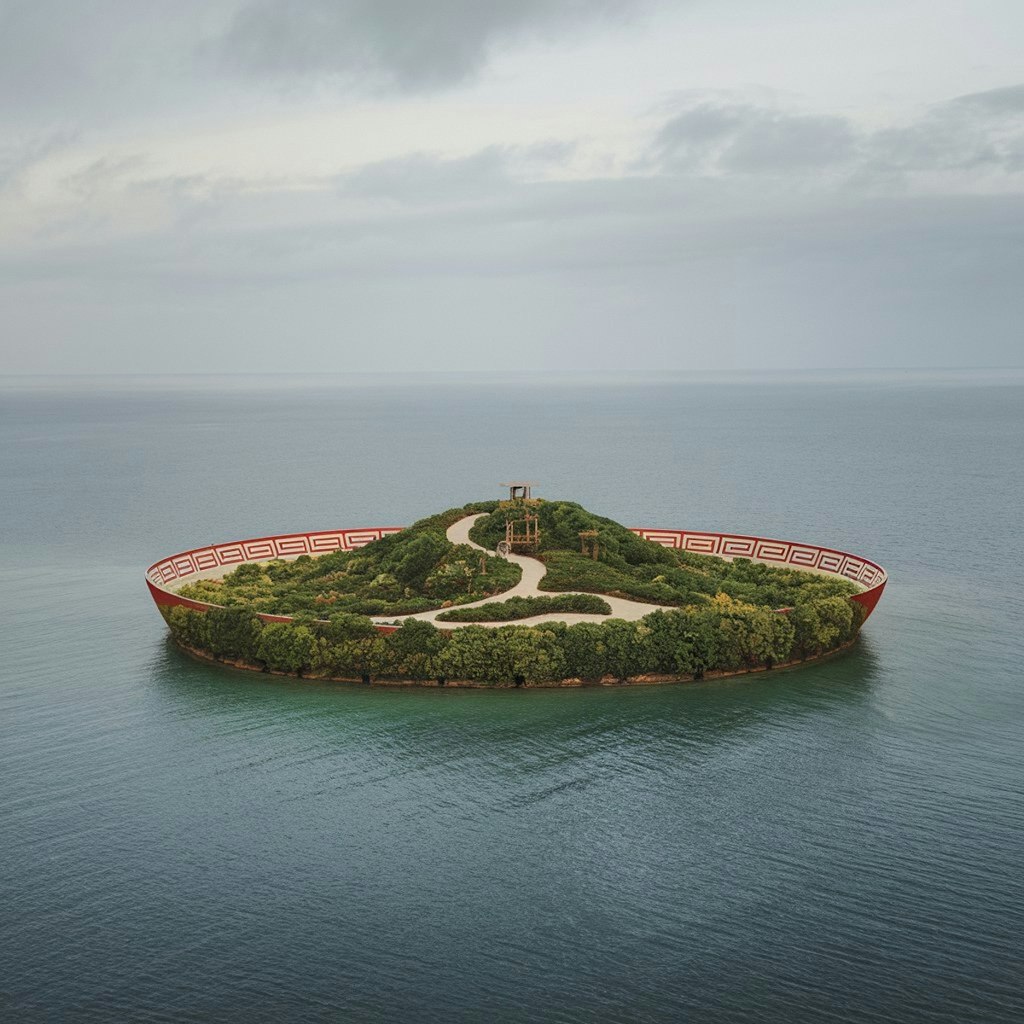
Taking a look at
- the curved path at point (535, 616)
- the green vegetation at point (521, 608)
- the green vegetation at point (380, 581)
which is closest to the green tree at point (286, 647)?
the green vegetation at point (380, 581)

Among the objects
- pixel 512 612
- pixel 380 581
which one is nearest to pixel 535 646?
pixel 512 612

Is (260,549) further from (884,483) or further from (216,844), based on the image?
(884,483)

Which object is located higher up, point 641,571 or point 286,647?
point 641,571

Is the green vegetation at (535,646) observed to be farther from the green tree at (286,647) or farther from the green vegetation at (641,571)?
the green vegetation at (641,571)

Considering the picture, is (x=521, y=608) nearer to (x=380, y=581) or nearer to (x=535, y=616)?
(x=535, y=616)

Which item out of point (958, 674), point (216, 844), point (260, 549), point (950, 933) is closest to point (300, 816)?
point (216, 844)
